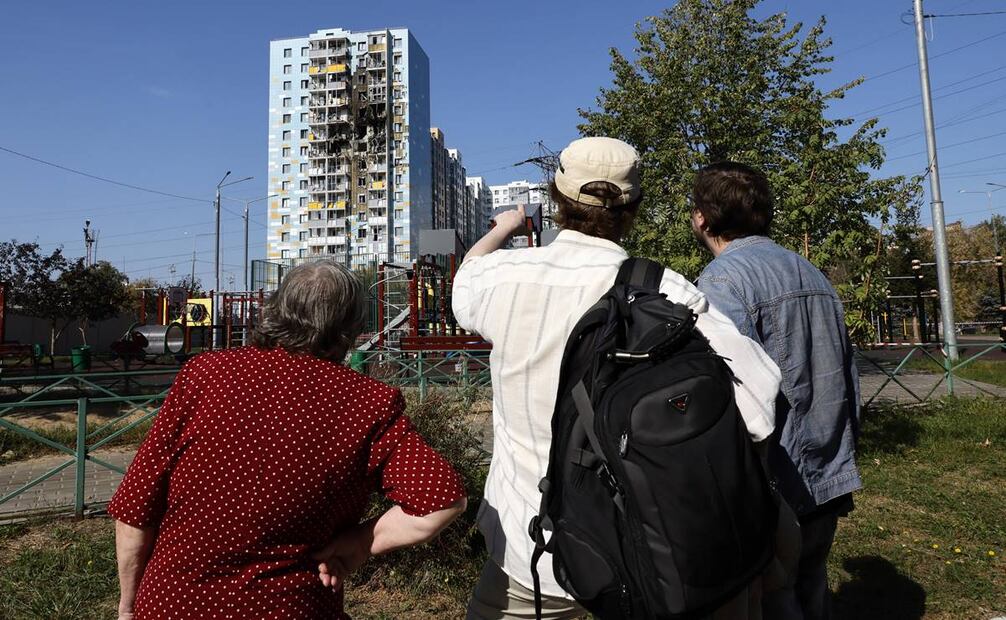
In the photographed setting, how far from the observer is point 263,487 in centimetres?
142

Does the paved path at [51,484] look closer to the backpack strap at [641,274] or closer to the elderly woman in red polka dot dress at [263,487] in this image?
the elderly woman in red polka dot dress at [263,487]

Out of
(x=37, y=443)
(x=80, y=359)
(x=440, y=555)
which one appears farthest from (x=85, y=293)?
(x=440, y=555)

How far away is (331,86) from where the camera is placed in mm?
80062

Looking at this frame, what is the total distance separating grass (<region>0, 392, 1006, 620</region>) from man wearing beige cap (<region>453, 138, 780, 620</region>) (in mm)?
2185

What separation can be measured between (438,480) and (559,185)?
799 millimetres

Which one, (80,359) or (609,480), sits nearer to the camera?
(609,480)

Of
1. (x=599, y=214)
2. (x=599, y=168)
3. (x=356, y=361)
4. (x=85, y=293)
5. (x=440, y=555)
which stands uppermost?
(x=85, y=293)

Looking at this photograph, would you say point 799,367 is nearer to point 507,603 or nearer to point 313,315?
point 507,603

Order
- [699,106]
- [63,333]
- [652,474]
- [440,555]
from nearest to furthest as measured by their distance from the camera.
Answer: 1. [652,474]
2. [440,555]
3. [699,106]
4. [63,333]

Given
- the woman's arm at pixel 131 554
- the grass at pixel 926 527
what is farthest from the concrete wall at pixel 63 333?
the woman's arm at pixel 131 554

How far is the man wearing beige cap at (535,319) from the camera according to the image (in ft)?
5.20

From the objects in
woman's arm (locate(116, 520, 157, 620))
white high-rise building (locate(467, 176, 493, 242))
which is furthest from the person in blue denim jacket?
white high-rise building (locate(467, 176, 493, 242))

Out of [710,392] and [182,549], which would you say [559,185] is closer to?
[710,392]

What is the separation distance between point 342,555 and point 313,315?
1.84ft
